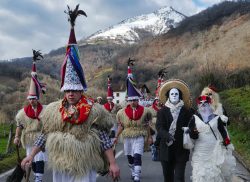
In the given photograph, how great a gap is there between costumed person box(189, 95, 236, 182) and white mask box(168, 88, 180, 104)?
424 millimetres

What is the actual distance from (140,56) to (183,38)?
54.8 feet

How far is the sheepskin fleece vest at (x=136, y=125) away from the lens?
39.3ft

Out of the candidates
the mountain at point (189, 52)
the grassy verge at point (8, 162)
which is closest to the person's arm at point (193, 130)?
the grassy verge at point (8, 162)

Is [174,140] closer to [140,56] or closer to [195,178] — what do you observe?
[195,178]

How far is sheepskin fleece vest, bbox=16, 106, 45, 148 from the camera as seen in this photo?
35.7 ft

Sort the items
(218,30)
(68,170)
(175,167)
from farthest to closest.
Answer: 1. (218,30)
2. (175,167)
3. (68,170)

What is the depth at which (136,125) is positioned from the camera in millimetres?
12023

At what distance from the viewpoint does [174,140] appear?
8.26 metres

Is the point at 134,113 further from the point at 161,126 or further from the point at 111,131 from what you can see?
the point at 111,131

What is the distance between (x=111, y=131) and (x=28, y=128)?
4.92 m

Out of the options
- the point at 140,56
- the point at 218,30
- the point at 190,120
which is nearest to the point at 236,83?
the point at 190,120

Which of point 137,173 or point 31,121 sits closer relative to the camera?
point 31,121

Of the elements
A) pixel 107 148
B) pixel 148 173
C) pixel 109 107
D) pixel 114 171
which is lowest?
pixel 148 173

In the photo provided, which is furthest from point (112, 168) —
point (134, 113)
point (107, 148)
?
point (134, 113)
